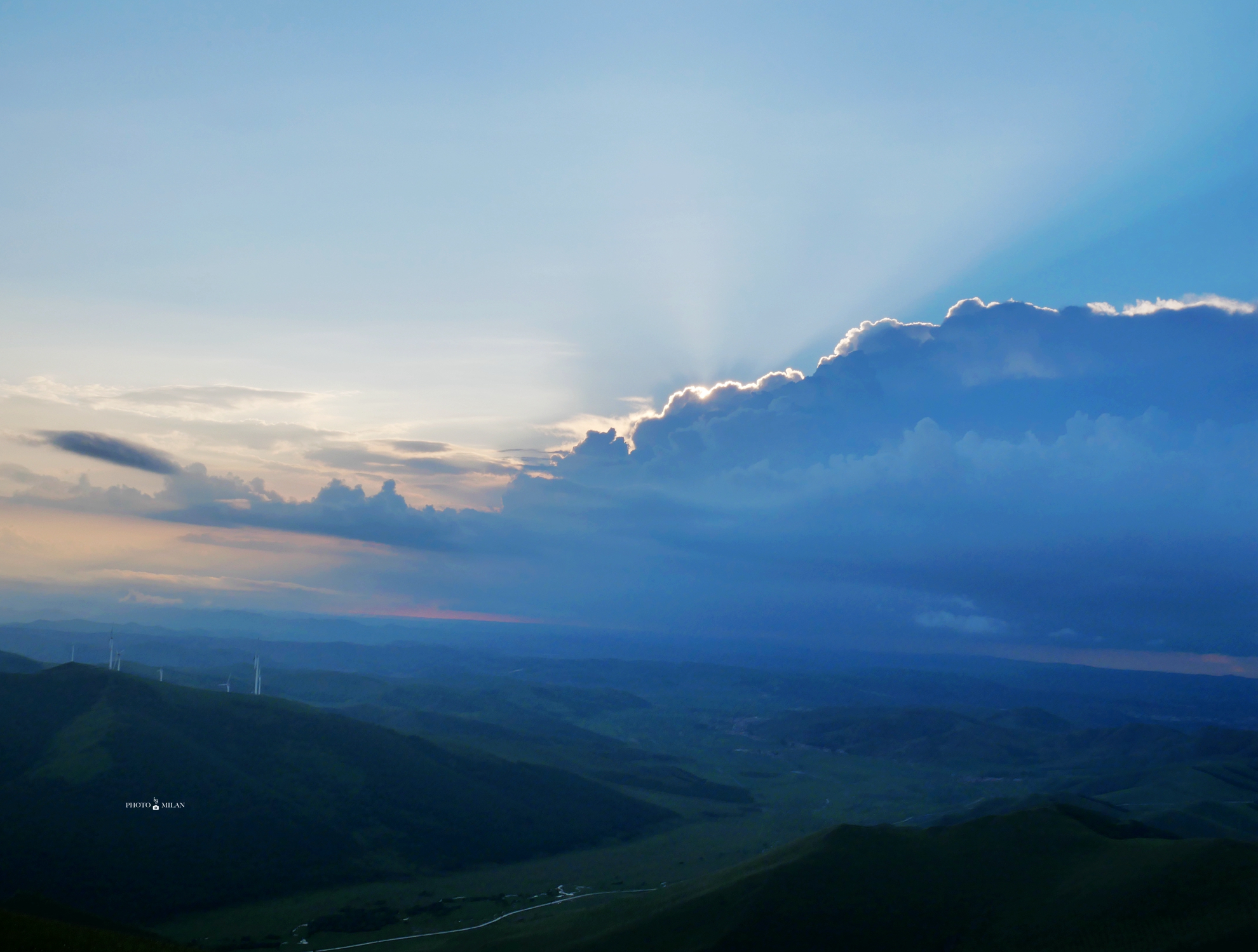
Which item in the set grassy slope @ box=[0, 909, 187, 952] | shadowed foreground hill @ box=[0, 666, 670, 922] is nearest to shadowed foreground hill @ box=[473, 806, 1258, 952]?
grassy slope @ box=[0, 909, 187, 952]

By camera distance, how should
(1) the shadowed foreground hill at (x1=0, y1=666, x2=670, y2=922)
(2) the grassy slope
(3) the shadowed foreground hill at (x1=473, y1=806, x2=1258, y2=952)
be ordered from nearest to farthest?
(2) the grassy slope < (3) the shadowed foreground hill at (x1=473, y1=806, x2=1258, y2=952) < (1) the shadowed foreground hill at (x1=0, y1=666, x2=670, y2=922)

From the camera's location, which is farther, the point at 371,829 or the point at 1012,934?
the point at 371,829

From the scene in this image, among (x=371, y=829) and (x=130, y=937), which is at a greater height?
(x=130, y=937)

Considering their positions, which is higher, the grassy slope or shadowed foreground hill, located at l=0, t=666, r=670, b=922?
the grassy slope

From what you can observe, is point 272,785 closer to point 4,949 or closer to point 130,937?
point 130,937

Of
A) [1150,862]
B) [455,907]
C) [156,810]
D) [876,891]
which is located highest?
[1150,862]

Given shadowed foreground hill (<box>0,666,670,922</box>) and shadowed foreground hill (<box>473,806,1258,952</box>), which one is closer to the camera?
shadowed foreground hill (<box>473,806,1258,952</box>)

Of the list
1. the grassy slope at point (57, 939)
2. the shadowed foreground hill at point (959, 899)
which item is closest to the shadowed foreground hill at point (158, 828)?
the shadowed foreground hill at point (959, 899)

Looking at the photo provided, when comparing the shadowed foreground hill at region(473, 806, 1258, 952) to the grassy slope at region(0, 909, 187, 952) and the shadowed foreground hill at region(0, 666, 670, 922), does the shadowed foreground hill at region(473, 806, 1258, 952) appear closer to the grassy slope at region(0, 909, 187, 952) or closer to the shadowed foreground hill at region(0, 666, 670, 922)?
the grassy slope at region(0, 909, 187, 952)

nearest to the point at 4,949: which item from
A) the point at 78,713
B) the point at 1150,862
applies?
the point at 1150,862

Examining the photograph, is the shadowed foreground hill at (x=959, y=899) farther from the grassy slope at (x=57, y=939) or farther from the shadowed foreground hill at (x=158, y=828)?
the shadowed foreground hill at (x=158, y=828)
